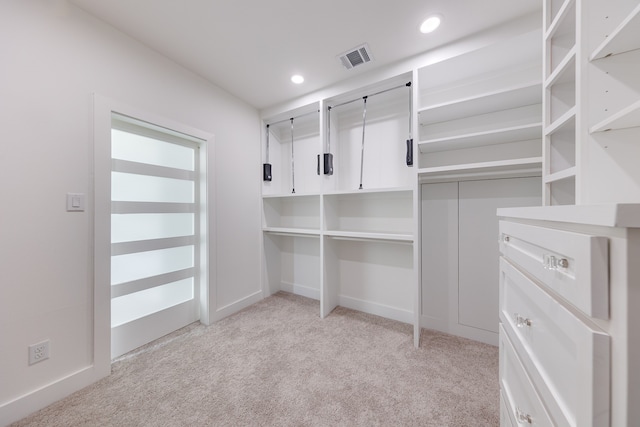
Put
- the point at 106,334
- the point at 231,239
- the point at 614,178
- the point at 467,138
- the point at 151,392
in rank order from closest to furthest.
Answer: the point at 614,178 → the point at 151,392 → the point at 106,334 → the point at 467,138 → the point at 231,239

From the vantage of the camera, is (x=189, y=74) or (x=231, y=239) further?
(x=231, y=239)

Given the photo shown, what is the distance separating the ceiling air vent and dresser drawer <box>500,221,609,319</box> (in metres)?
1.82

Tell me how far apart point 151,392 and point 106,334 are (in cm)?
54

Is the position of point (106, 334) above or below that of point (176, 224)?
below

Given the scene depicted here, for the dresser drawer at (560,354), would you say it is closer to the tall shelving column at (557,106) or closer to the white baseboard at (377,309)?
the tall shelving column at (557,106)

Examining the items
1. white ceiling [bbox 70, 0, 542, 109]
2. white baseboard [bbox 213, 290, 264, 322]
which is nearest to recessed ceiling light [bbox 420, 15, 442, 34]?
white ceiling [bbox 70, 0, 542, 109]

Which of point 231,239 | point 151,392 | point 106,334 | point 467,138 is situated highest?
point 467,138

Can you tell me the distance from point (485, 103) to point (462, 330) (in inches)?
74.5

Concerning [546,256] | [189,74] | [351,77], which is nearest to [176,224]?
[189,74]

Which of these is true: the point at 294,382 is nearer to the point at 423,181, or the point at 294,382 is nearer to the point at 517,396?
the point at 517,396

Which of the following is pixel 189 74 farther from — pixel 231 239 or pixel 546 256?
pixel 546 256

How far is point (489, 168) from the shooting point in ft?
5.43

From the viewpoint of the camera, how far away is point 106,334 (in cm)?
158

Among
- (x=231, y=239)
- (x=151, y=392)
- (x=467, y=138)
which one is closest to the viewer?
(x=151, y=392)
